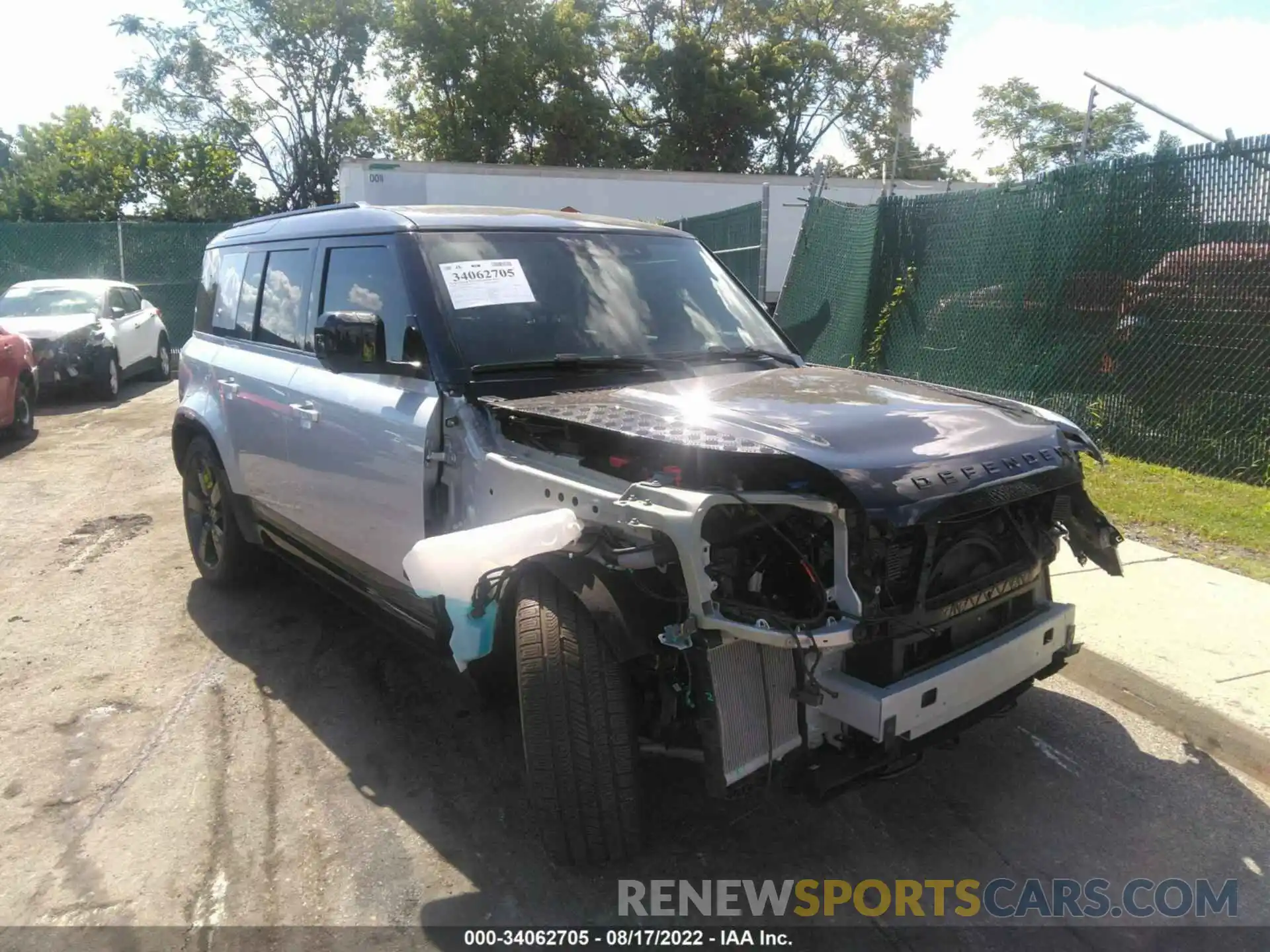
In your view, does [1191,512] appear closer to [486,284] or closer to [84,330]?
[486,284]

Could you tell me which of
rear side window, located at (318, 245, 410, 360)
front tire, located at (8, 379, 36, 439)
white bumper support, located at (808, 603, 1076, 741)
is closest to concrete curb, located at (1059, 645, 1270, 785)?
white bumper support, located at (808, 603, 1076, 741)

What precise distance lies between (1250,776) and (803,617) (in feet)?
→ 6.76

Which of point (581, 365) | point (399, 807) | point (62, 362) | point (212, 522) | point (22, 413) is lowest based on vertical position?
point (22, 413)

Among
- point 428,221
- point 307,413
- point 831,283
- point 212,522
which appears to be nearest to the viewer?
point 428,221

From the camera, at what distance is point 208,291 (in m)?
5.81

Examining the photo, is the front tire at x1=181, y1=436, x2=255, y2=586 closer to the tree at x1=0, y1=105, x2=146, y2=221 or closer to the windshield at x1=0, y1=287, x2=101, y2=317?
the windshield at x1=0, y1=287, x2=101, y2=317

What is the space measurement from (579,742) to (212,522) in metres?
3.76

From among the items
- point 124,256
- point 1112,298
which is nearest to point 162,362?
point 124,256

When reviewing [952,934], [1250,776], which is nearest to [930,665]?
[952,934]

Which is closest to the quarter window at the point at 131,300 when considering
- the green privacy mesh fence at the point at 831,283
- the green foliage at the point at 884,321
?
the green privacy mesh fence at the point at 831,283

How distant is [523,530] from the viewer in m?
2.95

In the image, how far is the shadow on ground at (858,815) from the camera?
293cm

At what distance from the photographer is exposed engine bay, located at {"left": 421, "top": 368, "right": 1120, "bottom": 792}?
2.57 metres

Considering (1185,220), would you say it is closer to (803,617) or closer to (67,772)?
(803,617)
